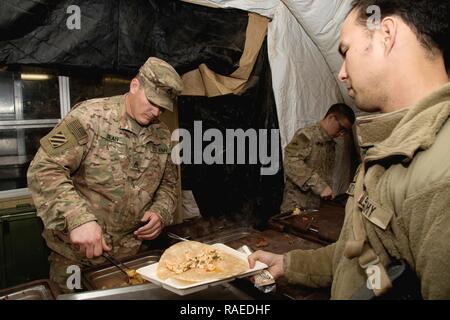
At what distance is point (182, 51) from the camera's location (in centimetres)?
289

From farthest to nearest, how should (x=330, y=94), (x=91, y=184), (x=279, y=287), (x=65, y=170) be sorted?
(x=330, y=94)
(x=91, y=184)
(x=65, y=170)
(x=279, y=287)

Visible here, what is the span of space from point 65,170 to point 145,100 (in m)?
0.66

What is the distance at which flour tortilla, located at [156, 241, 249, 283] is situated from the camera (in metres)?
1.41

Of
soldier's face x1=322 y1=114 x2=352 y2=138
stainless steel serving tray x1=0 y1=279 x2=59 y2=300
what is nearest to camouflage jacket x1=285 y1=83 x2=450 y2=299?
stainless steel serving tray x1=0 y1=279 x2=59 y2=300

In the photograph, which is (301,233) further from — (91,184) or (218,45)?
(218,45)

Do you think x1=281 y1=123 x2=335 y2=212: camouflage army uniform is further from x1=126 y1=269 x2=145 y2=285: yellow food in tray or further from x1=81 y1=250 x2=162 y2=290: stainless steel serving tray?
x1=126 y1=269 x2=145 y2=285: yellow food in tray

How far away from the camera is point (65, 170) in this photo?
2.08 m

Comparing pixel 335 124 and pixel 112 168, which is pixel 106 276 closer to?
pixel 112 168

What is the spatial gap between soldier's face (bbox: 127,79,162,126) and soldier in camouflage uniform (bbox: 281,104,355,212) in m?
1.84

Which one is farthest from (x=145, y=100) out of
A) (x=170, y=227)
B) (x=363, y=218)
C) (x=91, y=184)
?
(x=363, y=218)

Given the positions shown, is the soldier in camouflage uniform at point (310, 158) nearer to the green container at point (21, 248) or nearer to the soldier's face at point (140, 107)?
the soldier's face at point (140, 107)

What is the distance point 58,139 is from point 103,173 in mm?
345

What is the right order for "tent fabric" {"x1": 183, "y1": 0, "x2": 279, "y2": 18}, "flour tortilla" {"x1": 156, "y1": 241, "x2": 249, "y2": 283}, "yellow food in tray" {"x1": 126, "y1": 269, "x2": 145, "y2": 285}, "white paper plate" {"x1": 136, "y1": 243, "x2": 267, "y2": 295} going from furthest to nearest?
"tent fabric" {"x1": 183, "y1": 0, "x2": 279, "y2": 18}, "yellow food in tray" {"x1": 126, "y1": 269, "x2": 145, "y2": 285}, "flour tortilla" {"x1": 156, "y1": 241, "x2": 249, "y2": 283}, "white paper plate" {"x1": 136, "y1": 243, "x2": 267, "y2": 295}

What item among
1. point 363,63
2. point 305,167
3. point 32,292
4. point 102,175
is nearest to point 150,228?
point 102,175
